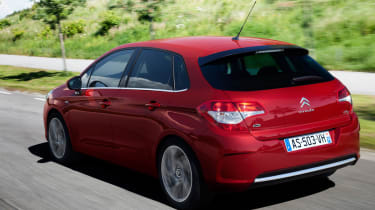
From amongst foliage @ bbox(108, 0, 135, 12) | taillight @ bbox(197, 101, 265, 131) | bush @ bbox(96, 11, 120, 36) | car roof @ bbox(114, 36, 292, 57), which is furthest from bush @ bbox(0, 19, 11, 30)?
taillight @ bbox(197, 101, 265, 131)

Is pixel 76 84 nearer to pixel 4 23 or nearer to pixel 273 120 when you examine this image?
pixel 273 120

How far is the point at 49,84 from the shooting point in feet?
59.8

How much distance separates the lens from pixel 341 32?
762 inches

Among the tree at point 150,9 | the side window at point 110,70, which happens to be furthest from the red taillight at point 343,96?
the tree at point 150,9

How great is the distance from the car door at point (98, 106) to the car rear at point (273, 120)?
141 centimetres

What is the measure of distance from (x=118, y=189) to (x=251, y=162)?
187 cm

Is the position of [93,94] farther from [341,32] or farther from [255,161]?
[341,32]

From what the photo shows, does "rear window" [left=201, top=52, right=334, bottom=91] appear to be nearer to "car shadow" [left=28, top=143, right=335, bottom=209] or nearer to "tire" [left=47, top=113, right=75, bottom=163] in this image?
"car shadow" [left=28, top=143, right=335, bottom=209]

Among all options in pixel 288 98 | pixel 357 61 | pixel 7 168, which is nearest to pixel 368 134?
pixel 288 98

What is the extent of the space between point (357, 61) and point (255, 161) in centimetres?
1305

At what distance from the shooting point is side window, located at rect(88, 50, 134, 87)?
5906mm

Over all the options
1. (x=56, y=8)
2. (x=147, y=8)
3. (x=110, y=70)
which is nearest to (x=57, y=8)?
(x=56, y=8)

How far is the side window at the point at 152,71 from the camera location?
520 cm

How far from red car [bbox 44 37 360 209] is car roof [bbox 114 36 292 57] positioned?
10 mm
